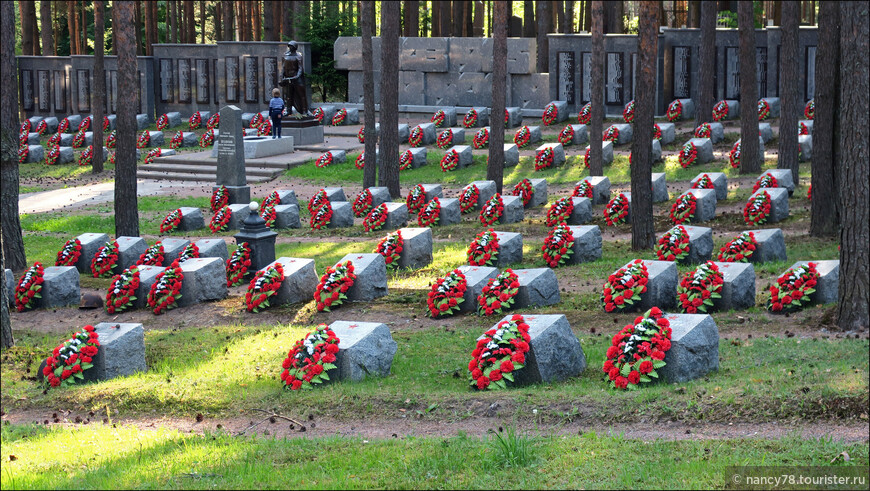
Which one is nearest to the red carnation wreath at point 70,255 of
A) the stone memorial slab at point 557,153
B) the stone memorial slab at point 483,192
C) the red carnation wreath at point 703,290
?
the stone memorial slab at point 483,192

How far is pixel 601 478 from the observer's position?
6125 mm

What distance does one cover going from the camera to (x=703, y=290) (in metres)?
11.3

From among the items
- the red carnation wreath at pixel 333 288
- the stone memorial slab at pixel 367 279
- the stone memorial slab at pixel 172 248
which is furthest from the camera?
the stone memorial slab at pixel 172 248

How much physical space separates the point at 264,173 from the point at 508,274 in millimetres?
17377

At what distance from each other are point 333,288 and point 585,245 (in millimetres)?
4445

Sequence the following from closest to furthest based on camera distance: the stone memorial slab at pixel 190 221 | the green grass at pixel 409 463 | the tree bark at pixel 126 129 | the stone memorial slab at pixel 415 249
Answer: the green grass at pixel 409 463 → the stone memorial slab at pixel 415 249 → the tree bark at pixel 126 129 → the stone memorial slab at pixel 190 221

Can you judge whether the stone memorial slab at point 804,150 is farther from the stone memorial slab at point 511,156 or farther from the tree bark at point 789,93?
the stone memorial slab at point 511,156

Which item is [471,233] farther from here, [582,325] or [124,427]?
[124,427]

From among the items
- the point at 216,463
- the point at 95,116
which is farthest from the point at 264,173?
the point at 216,463

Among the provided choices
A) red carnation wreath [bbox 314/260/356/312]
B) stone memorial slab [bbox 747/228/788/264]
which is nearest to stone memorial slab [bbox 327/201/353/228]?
red carnation wreath [bbox 314/260/356/312]

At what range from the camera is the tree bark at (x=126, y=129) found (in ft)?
56.5

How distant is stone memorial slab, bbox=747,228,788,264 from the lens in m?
13.8

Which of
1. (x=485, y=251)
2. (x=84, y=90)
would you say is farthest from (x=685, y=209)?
(x=84, y=90)

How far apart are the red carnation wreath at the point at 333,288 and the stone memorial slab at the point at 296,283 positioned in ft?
1.59
